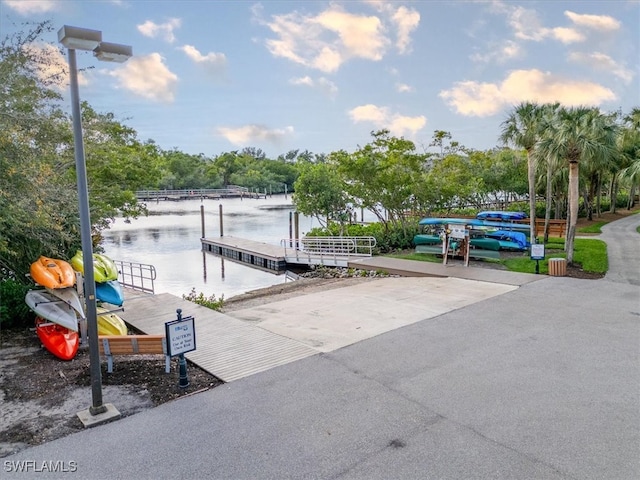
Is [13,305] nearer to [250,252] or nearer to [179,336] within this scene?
[179,336]

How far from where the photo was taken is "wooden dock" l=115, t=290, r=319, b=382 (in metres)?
6.41

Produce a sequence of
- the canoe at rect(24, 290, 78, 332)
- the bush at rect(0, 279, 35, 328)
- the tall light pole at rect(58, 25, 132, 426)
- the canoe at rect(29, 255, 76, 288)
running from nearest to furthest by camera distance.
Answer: the tall light pole at rect(58, 25, 132, 426)
the canoe at rect(24, 290, 78, 332)
the canoe at rect(29, 255, 76, 288)
the bush at rect(0, 279, 35, 328)

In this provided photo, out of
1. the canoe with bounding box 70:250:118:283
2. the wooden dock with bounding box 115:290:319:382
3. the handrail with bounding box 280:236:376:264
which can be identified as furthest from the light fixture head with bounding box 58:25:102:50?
the handrail with bounding box 280:236:376:264

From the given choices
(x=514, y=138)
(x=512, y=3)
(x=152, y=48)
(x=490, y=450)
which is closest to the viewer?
(x=490, y=450)

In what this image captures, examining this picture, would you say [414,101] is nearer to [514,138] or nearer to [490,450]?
[514,138]

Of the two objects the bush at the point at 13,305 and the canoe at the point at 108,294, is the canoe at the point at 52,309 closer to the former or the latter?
the bush at the point at 13,305

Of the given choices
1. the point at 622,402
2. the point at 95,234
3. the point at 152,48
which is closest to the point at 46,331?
the point at 95,234

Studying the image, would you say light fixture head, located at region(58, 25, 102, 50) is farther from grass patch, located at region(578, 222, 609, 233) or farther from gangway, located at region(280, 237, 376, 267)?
grass patch, located at region(578, 222, 609, 233)

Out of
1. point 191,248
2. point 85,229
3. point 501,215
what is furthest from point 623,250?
point 191,248

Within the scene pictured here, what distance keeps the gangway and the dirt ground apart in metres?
11.9

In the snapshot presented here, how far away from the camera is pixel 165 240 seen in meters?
32.5

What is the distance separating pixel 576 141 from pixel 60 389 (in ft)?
45.0

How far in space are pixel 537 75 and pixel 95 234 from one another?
19.7 meters

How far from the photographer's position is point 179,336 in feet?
18.9
